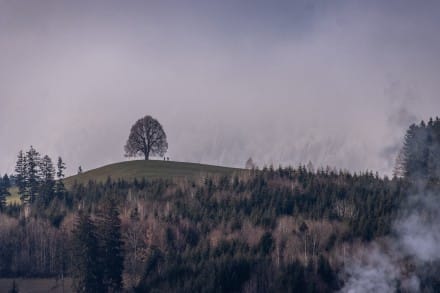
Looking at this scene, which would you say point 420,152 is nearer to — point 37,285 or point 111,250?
point 111,250

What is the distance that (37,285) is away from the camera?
132750 millimetres

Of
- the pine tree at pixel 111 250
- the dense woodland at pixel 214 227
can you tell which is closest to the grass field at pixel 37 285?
the dense woodland at pixel 214 227

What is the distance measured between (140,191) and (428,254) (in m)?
69.1

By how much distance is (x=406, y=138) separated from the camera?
546 ft

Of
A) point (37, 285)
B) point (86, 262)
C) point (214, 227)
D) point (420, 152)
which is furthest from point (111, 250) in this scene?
point (420, 152)

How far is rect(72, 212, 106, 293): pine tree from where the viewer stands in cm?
11769

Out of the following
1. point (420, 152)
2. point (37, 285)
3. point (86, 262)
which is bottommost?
point (37, 285)

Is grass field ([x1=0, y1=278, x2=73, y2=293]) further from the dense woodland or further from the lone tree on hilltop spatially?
the lone tree on hilltop

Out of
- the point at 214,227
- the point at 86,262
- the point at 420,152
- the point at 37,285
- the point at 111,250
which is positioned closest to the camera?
the point at 86,262

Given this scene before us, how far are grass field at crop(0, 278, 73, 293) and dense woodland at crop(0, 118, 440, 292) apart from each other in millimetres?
2447

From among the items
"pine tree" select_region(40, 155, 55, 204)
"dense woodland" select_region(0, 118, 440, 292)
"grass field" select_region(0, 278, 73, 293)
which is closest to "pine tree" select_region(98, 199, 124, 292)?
"dense woodland" select_region(0, 118, 440, 292)

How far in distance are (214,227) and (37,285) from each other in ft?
97.7

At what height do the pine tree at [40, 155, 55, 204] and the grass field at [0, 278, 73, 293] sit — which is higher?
the pine tree at [40, 155, 55, 204]

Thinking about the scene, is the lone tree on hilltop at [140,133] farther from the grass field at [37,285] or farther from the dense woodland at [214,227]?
the grass field at [37,285]
